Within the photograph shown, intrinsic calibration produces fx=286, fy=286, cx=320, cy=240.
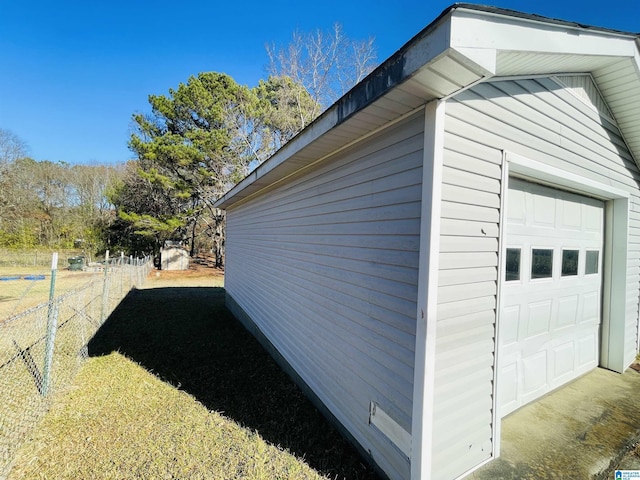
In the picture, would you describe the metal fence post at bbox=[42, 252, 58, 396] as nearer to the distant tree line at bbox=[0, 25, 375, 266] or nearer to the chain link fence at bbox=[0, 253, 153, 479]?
the chain link fence at bbox=[0, 253, 153, 479]

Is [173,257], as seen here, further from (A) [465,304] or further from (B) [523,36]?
(B) [523,36]

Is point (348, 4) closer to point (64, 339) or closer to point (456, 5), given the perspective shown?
point (456, 5)

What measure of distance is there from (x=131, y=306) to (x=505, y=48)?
9768 mm

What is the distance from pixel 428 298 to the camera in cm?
179

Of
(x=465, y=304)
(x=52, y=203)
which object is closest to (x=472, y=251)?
(x=465, y=304)

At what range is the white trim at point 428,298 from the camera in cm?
179

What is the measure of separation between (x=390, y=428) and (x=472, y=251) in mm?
1407

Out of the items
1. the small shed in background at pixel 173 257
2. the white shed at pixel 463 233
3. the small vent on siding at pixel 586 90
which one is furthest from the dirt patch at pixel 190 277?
the small vent on siding at pixel 586 90

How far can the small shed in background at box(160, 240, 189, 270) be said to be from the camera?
58.0 feet

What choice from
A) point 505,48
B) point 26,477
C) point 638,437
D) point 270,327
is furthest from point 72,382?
point 638,437

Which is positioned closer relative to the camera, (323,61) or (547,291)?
(547,291)

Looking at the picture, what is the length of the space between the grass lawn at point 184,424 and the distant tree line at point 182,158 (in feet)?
40.2

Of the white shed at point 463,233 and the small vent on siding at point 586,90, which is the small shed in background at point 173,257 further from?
the small vent on siding at point 586,90

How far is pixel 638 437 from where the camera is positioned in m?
2.56
